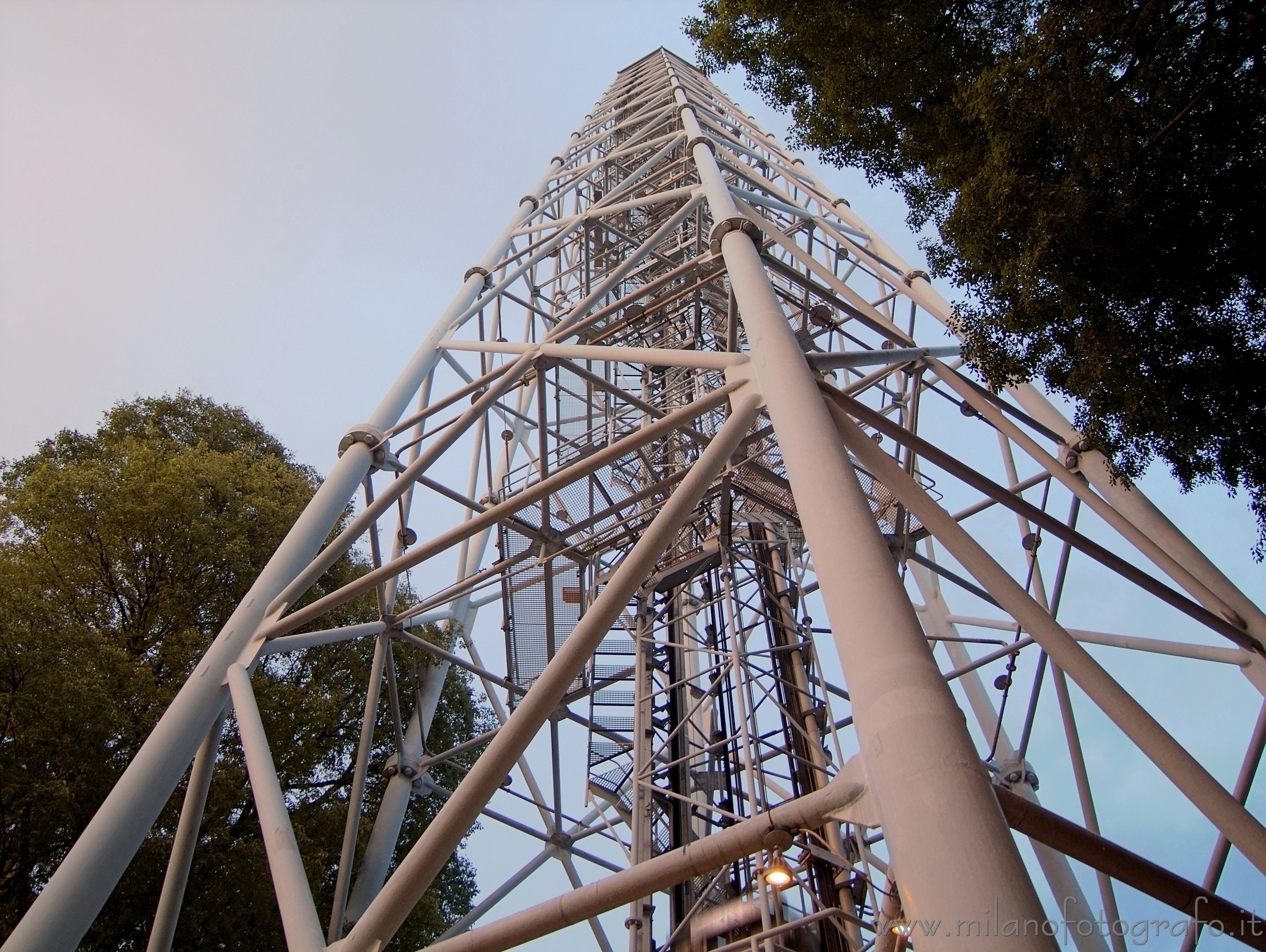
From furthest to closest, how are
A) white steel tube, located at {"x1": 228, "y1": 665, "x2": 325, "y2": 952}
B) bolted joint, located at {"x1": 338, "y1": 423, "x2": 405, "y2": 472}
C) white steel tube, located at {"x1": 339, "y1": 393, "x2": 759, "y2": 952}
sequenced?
bolted joint, located at {"x1": 338, "y1": 423, "x2": 405, "y2": 472}, white steel tube, located at {"x1": 228, "y1": 665, "x2": 325, "y2": 952}, white steel tube, located at {"x1": 339, "y1": 393, "x2": 759, "y2": 952}

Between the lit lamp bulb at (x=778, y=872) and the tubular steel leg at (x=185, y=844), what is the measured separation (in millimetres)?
3273

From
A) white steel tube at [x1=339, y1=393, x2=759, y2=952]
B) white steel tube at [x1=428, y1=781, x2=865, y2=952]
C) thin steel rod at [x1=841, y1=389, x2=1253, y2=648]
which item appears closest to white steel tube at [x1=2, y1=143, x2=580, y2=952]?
white steel tube at [x1=339, y1=393, x2=759, y2=952]

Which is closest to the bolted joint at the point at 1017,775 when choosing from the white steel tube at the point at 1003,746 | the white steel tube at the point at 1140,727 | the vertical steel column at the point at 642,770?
the white steel tube at the point at 1003,746

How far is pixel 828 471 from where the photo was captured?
3.28 meters

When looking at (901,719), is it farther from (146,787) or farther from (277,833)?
(146,787)

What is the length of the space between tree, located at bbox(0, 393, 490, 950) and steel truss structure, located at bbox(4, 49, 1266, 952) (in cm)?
97

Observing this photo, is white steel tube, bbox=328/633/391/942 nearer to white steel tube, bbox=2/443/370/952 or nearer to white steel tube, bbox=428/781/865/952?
white steel tube, bbox=2/443/370/952

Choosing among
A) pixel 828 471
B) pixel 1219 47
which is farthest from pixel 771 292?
pixel 1219 47

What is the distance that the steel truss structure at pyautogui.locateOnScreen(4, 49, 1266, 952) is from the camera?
2861 millimetres

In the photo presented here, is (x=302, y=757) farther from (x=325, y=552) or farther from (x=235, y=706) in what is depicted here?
(x=235, y=706)

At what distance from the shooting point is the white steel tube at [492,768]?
11.0 ft

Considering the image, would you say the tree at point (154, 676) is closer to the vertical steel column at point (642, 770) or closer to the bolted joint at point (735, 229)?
the vertical steel column at point (642, 770)

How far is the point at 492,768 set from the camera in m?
3.38

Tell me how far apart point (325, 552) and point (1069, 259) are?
16.7 feet
